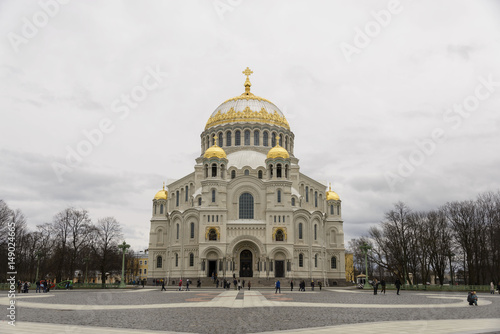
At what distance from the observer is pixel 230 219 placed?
58656 mm

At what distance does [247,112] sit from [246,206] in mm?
17451

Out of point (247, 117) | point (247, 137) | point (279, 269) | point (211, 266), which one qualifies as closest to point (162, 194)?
point (247, 137)

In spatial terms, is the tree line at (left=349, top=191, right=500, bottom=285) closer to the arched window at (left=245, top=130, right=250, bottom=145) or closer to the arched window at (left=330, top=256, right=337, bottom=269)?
the arched window at (left=330, top=256, right=337, bottom=269)

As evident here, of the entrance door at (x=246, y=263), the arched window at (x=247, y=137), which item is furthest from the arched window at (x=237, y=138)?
the entrance door at (x=246, y=263)

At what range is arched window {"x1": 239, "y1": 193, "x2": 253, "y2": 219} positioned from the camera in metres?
59.3

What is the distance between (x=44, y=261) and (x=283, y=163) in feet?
122

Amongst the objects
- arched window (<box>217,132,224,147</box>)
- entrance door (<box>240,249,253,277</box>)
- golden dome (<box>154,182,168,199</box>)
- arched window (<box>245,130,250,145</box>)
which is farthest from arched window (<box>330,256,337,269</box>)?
golden dome (<box>154,182,168,199</box>)

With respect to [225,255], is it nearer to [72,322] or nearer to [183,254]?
[183,254]

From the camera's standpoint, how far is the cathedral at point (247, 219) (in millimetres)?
56375

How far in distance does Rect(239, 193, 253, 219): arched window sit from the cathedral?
0.13 m

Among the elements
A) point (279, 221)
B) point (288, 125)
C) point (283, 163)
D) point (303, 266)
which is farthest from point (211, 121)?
point (303, 266)

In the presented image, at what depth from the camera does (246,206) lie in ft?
196

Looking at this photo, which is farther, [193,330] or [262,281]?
[262,281]

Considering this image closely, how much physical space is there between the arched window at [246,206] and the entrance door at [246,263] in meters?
4.44
